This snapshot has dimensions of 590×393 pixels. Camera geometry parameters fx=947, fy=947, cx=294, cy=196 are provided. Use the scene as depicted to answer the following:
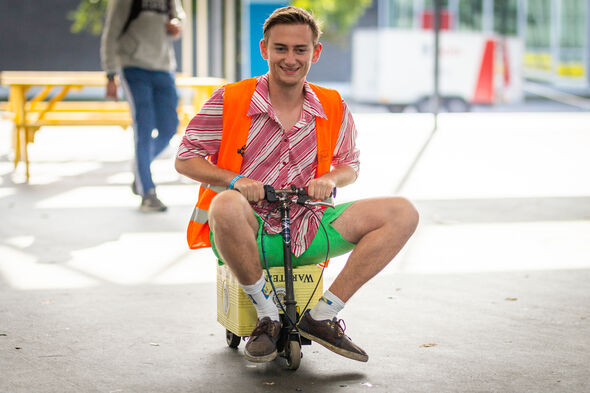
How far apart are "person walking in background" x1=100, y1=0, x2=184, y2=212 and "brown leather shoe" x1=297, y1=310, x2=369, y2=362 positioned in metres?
4.43

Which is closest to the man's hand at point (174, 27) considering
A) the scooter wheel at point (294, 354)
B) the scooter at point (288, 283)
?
the scooter at point (288, 283)

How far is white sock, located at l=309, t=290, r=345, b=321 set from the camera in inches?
146

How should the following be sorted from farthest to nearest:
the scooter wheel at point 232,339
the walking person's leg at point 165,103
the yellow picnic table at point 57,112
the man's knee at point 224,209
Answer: the yellow picnic table at point 57,112, the walking person's leg at point 165,103, the scooter wheel at point 232,339, the man's knee at point 224,209

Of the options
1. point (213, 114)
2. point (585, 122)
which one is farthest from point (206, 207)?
point (585, 122)

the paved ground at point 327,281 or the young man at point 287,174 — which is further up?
the young man at point 287,174

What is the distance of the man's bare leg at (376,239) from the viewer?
3.75 metres

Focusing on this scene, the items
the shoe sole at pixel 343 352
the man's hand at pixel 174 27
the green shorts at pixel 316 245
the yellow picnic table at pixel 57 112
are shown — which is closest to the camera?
the shoe sole at pixel 343 352

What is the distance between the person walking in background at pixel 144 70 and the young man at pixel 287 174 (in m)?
3.95

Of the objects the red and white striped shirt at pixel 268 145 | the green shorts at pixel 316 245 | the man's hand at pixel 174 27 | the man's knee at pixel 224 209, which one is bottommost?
the green shorts at pixel 316 245

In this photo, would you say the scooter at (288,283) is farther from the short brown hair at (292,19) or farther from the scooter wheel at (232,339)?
the short brown hair at (292,19)

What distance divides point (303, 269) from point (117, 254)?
2666mm

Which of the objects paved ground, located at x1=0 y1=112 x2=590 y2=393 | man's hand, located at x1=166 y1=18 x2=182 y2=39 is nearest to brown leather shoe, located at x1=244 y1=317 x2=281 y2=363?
paved ground, located at x1=0 y1=112 x2=590 y2=393

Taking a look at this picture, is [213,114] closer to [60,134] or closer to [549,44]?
[60,134]

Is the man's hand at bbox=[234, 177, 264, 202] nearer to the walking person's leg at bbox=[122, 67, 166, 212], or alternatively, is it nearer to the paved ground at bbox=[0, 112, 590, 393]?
the paved ground at bbox=[0, 112, 590, 393]
